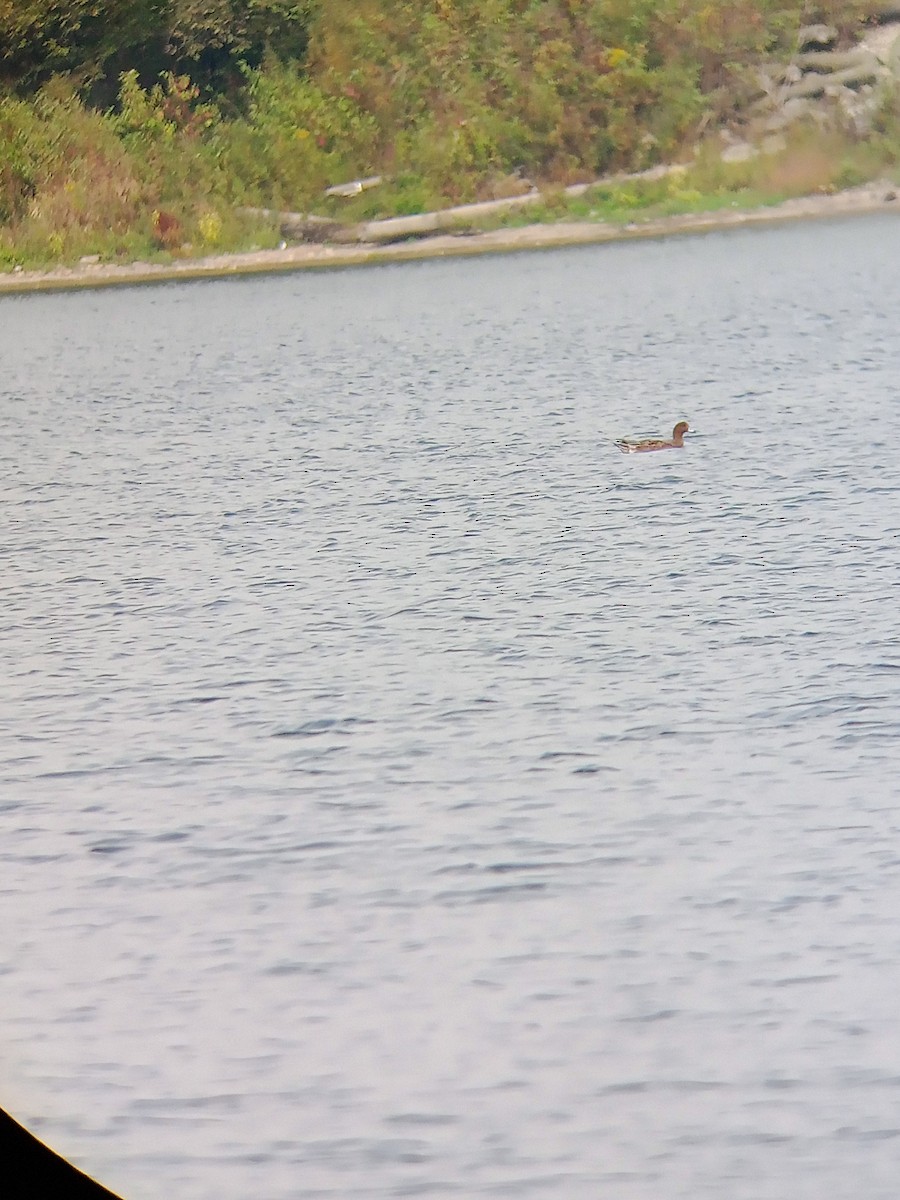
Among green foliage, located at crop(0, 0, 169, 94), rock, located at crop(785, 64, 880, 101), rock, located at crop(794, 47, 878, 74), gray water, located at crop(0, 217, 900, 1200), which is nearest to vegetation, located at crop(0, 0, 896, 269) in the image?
green foliage, located at crop(0, 0, 169, 94)

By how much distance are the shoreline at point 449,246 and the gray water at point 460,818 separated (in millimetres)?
11787

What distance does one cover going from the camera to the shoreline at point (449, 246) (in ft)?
68.1

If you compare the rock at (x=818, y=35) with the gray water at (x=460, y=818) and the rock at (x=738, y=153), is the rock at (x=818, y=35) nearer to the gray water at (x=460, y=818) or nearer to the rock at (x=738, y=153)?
the rock at (x=738, y=153)

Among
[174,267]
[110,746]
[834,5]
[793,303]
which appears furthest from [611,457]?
[834,5]

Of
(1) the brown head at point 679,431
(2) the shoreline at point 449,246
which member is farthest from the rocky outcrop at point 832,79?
(1) the brown head at point 679,431

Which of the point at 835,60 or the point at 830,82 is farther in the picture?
the point at 835,60

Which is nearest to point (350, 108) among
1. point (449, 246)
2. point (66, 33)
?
point (449, 246)

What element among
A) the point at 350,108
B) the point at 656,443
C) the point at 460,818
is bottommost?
the point at 656,443

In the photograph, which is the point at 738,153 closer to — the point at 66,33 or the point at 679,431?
the point at 66,33

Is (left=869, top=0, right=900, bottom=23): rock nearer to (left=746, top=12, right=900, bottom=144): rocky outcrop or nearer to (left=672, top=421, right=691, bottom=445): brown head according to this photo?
(left=746, top=12, right=900, bottom=144): rocky outcrop

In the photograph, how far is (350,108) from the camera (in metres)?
21.8

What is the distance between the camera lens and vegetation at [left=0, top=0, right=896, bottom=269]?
1775cm

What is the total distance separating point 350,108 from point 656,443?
557 inches

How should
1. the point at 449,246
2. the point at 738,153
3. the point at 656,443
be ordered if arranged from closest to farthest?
the point at 656,443, the point at 449,246, the point at 738,153
